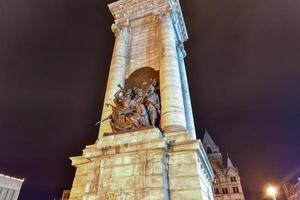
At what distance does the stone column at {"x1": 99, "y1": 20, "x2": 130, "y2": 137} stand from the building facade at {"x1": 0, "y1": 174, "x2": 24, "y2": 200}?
8843 centimetres

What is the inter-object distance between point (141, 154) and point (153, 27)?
383 inches

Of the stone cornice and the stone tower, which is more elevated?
the stone cornice

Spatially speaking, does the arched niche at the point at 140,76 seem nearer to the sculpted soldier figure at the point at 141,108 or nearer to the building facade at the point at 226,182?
the sculpted soldier figure at the point at 141,108

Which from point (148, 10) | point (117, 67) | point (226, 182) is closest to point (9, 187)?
point (226, 182)

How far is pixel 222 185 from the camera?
66875 millimetres

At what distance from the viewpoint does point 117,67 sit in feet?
36.6

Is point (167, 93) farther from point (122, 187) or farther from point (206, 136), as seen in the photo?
point (206, 136)

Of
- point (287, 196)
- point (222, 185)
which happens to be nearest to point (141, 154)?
point (222, 185)

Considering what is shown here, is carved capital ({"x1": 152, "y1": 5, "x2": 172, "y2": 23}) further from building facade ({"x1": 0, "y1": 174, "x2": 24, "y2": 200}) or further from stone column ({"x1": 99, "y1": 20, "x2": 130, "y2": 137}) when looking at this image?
building facade ({"x1": 0, "y1": 174, "x2": 24, "y2": 200})

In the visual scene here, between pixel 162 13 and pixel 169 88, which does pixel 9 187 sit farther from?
pixel 169 88

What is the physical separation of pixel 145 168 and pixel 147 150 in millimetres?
531

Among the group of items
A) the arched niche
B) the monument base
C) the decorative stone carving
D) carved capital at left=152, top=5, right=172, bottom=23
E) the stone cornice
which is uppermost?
the stone cornice

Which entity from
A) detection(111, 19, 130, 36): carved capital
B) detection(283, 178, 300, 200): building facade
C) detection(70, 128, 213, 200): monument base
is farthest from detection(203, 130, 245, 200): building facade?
detection(70, 128, 213, 200): monument base

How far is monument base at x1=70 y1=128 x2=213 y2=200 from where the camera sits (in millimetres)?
5395
